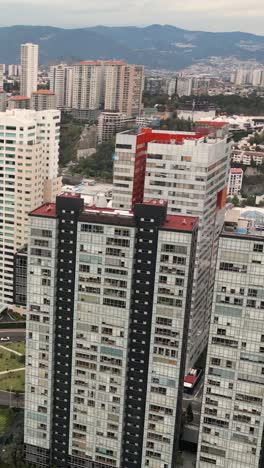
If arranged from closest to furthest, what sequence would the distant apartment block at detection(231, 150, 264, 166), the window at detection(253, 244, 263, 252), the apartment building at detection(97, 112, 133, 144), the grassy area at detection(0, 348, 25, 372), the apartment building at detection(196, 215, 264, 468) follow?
the window at detection(253, 244, 263, 252) < the apartment building at detection(196, 215, 264, 468) < the grassy area at detection(0, 348, 25, 372) < the distant apartment block at detection(231, 150, 264, 166) < the apartment building at detection(97, 112, 133, 144)

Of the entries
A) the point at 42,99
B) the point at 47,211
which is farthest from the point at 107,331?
the point at 42,99

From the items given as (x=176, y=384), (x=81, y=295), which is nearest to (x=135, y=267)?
(x=81, y=295)

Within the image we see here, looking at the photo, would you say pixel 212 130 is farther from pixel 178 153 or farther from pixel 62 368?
pixel 62 368

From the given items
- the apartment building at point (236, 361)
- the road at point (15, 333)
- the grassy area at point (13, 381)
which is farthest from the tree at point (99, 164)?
the apartment building at point (236, 361)

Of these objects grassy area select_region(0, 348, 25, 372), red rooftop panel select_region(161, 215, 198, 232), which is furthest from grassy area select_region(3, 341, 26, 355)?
red rooftop panel select_region(161, 215, 198, 232)

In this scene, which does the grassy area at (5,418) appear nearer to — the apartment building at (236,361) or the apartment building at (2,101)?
the apartment building at (236,361)

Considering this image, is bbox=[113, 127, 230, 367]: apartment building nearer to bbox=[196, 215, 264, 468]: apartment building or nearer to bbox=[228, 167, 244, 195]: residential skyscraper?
bbox=[196, 215, 264, 468]: apartment building
